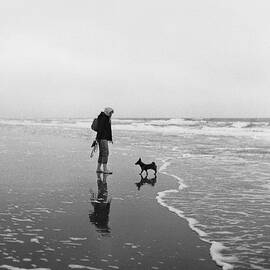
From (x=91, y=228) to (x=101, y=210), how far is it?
1205 mm

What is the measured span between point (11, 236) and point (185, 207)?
334 cm

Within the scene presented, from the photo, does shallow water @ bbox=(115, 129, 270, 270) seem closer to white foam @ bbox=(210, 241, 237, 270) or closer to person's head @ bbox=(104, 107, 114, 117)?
white foam @ bbox=(210, 241, 237, 270)

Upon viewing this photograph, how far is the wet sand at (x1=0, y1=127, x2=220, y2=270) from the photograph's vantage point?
4715 millimetres

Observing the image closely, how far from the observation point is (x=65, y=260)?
185 inches

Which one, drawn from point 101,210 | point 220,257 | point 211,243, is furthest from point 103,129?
point 220,257

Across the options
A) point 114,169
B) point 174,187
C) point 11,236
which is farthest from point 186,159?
point 11,236

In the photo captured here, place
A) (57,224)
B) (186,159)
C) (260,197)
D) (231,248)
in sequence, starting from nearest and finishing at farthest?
(231,248)
(57,224)
(260,197)
(186,159)

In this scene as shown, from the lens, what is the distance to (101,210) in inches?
285

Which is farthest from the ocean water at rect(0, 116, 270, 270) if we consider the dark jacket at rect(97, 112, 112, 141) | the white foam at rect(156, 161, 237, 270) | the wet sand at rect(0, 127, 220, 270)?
the dark jacket at rect(97, 112, 112, 141)

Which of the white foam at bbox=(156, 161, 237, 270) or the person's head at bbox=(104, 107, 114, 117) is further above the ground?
the person's head at bbox=(104, 107, 114, 117)

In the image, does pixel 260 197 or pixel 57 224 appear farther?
pixel 260 197

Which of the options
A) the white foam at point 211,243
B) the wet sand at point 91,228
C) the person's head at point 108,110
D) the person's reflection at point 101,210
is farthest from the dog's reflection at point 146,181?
the person's head at point 108,110

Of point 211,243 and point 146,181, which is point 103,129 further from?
point 211,243

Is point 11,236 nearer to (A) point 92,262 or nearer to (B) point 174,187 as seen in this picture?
(A) point 92,262
